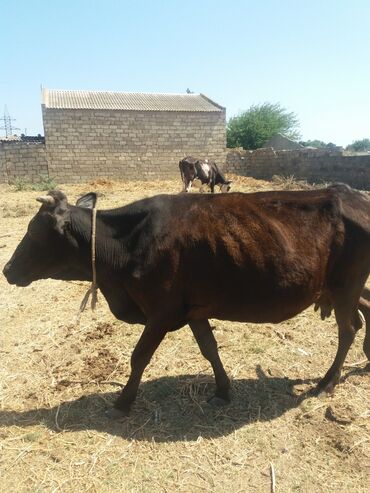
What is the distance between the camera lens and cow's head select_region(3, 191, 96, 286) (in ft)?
11.3

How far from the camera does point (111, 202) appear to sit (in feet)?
47.2

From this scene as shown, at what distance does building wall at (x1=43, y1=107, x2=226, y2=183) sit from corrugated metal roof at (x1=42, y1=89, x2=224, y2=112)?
19.8 inches

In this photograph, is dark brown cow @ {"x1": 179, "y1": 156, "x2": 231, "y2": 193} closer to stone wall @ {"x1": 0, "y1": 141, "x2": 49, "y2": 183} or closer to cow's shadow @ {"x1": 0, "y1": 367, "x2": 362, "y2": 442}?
stone wall @ {"x1": 0, "y1": 141, "x2": 49, "y2": 183}

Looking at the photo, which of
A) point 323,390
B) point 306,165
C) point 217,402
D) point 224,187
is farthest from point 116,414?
point 306,165

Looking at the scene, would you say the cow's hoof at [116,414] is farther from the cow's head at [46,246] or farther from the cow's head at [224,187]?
the cow's head at [224,187]

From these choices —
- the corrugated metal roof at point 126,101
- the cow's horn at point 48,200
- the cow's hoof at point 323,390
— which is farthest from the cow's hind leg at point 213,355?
the corrugated metal roof at point 126,101

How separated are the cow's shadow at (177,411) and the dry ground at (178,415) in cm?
1

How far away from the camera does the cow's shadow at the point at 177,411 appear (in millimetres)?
3389

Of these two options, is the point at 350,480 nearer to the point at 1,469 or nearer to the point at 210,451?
the point at 210,451

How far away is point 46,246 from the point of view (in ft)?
11.4

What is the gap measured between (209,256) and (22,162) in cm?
2127

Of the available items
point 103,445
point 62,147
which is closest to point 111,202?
point 62,147

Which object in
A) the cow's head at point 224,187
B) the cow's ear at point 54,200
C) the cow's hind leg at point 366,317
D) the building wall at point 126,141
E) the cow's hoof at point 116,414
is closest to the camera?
the cow's ear at point 54,200

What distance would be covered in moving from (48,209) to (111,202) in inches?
436
